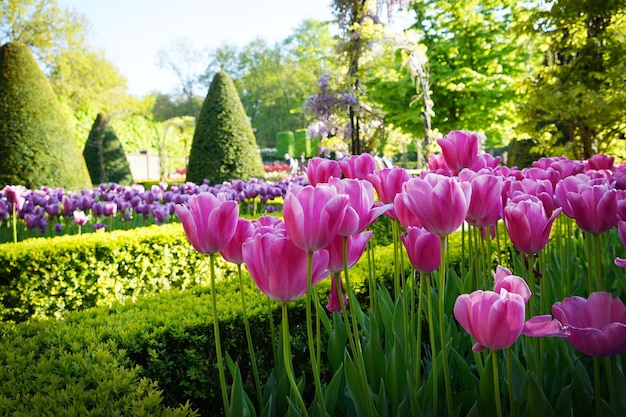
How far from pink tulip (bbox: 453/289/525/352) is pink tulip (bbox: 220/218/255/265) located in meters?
0.59

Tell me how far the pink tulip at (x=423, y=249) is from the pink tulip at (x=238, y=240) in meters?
0.44

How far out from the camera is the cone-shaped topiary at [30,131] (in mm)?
10570

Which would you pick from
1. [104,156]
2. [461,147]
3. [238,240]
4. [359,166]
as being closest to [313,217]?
[238,240]

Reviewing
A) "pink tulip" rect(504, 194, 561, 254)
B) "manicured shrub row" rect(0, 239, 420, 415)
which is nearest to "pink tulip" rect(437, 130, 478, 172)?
"pink tulip" rect(504, 194, 561, 254)

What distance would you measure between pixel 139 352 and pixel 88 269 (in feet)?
9.50

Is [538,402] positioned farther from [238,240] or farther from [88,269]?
[88,269]

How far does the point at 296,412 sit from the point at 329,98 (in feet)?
35.7

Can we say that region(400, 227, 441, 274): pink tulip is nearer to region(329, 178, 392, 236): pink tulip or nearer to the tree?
region(329, 178, 392, 236): pink tulip

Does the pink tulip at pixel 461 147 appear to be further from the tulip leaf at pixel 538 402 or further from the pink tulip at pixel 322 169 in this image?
the tulip leaf at pixel 538 402

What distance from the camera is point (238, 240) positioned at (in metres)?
1.41

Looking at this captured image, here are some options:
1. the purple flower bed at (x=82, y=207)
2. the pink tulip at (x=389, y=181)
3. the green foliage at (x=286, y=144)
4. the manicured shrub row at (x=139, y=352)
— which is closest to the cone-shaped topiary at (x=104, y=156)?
the purple flower bed at (x=82, y=207)

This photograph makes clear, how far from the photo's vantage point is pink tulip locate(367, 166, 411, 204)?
1642 millimetres

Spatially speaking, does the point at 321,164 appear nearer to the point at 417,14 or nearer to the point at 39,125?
the point at 39,125

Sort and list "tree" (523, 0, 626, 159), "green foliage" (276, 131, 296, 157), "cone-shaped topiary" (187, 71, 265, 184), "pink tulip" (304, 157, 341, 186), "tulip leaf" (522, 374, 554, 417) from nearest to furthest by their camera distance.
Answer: "tulip leaf" (522, 374, 554, 417), "pink tulip" (304, 157, 341, 186), "tree" (523, 0, 626, 159), "cone-shaped topiary" (187, 71, 265, 184), "green foliage" (276, 131, 296, 157)
